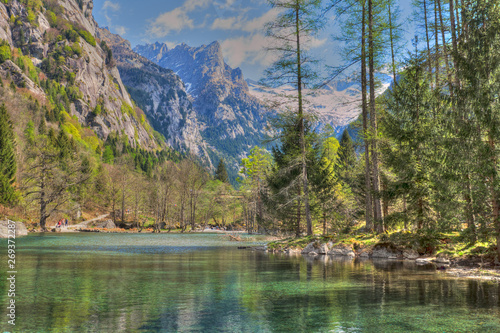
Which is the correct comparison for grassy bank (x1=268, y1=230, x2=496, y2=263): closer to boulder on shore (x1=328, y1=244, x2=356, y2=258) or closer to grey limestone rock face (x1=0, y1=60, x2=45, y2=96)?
boulder on shore (x1=328, y1=244, x2=356, y2=258)

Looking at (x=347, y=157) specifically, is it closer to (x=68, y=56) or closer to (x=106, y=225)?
(x=106, y=225)

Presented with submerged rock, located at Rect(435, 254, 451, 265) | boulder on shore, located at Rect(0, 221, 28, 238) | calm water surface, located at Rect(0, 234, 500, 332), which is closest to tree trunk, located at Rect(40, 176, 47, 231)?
boulder on shore, located at Rect(0, 221, 28, 238)

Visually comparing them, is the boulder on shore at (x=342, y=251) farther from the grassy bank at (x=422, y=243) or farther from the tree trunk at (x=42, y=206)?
the tree trunk at (x=42, y=206)

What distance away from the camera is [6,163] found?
51750 millimetres

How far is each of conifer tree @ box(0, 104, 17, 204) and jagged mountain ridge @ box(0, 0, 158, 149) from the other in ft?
279

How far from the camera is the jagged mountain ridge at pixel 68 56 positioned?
483ft

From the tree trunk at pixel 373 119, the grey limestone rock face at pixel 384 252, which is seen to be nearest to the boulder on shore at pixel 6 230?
the grey limestone rock face at pixel 384 252

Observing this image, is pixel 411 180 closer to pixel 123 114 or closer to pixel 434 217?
pixel 434 217

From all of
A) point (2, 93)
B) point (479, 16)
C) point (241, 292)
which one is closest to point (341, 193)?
point (479, 16)

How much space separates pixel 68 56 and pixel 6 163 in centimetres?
13023

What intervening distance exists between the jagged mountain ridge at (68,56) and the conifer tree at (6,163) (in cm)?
8518

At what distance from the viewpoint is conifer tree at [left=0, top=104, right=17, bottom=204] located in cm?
4984

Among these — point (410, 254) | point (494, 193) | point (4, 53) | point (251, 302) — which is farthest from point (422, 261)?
point (4, 53)

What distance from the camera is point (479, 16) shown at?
1405cm
